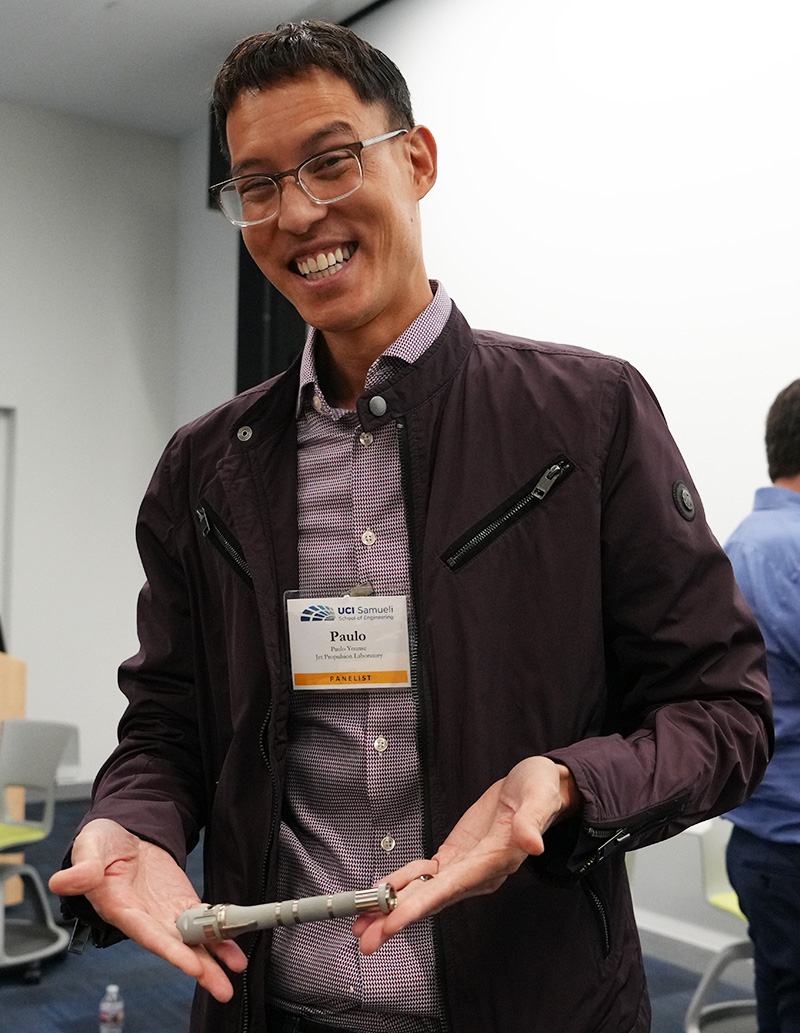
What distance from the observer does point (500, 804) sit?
951 mm

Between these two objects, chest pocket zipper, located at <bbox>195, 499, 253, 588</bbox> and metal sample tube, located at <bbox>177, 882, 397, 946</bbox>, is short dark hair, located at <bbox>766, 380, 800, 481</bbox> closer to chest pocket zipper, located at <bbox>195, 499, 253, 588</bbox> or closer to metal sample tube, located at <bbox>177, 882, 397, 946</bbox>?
chest pocket zipper, located at <bbox>195, 499, 253, 588</bbox>

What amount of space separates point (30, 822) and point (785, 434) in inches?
123

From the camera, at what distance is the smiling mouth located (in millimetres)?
1186

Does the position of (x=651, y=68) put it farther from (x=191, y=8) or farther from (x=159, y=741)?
(x=159, y=741)

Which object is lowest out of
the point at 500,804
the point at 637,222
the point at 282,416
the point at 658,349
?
the point at 500,804

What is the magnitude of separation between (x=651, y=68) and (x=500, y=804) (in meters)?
3.96

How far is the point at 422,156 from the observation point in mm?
1287

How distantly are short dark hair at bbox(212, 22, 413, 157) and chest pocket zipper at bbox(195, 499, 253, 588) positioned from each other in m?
0.43

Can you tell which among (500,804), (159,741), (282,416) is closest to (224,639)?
(159,741)

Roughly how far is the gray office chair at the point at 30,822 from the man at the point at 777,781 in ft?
8.48

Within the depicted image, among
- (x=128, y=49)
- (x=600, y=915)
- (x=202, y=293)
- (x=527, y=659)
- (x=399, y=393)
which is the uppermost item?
(x=128, y=49)

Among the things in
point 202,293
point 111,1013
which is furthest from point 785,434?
point 202,293

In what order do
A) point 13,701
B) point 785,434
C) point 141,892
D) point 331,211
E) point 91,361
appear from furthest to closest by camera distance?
point 91,361, point 13,701, point 785,434, point 331,211, point 141,892

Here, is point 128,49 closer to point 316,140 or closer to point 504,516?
point 316,140
